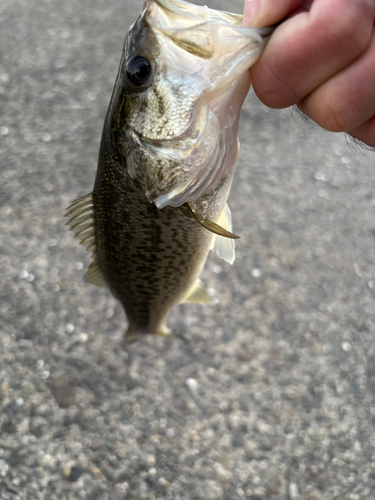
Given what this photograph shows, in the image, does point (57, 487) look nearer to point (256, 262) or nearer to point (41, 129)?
point (256, 262)

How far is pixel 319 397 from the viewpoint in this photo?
1955mm

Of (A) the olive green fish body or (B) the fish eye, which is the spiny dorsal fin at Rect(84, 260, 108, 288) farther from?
(B) the fish eye

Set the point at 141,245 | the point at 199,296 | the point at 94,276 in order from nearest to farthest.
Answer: the point at 141,245
the point at 94,276
the point at 199,296

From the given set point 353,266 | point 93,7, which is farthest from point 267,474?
point 93,7

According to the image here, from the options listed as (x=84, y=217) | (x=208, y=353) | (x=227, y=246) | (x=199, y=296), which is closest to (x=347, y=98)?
(x=227, y=246)

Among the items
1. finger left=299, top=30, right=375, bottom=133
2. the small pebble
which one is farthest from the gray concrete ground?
finger left=299, top=30, right=375, bottom=133

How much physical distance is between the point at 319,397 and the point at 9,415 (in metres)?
1.39

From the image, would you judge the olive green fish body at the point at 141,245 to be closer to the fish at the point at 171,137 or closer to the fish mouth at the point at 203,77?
the fish at the point at 171,137

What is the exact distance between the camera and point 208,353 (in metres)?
2.09

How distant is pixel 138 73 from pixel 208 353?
4.85ft

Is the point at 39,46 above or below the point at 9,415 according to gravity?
above

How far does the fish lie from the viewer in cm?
85

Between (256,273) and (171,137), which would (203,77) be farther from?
(256,273)

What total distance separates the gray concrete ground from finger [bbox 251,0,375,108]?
33.2 inches
